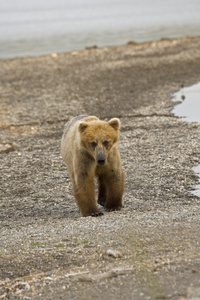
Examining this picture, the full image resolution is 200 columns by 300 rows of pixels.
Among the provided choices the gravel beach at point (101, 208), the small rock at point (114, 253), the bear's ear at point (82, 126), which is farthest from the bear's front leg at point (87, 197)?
the small rock at point (114, 253)

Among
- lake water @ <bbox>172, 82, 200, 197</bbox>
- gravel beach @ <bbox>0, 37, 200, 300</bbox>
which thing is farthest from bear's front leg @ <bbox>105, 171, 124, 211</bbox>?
lake water @ <bbox>172, 82, 200, 197</bbox>

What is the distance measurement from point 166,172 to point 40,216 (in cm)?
227

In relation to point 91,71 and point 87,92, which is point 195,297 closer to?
point 87,92

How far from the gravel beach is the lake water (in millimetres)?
294

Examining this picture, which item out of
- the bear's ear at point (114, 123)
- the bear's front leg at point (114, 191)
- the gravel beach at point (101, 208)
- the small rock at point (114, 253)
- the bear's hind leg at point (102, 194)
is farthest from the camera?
the bear's hind leg at point (102, 194)

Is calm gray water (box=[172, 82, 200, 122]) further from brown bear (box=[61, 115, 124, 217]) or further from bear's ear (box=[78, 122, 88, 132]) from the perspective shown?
bear's ear (box=[78, 122, 88, 132])

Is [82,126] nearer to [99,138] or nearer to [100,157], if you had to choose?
[99,138]

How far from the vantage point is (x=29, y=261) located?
5309mm

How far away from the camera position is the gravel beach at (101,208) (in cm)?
453

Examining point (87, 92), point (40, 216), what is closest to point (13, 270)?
point (40, 216)

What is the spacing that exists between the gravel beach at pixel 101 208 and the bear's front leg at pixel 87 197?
181 mm

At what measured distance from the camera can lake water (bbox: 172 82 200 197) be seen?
13.3 metres

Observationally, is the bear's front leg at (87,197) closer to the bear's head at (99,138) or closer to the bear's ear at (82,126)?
the bear's head at (99,138)

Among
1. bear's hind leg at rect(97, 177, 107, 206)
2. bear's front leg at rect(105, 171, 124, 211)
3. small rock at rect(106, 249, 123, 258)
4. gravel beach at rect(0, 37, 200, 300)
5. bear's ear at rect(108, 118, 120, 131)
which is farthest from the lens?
bear's hind leg at rect(97, 177, 107, 206)
